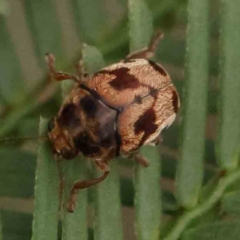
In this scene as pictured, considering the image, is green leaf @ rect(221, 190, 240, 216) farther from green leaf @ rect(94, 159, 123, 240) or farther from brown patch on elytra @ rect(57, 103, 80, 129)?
brown patch on elytra @ rect(57, 103, 80, 129)

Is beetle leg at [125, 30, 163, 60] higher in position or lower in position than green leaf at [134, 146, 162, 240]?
higher

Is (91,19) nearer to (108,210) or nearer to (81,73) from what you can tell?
(81,73)

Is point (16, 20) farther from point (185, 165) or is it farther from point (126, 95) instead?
point (185, 165)

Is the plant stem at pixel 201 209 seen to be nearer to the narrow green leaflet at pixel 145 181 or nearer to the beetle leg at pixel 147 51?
the narrow green leaflet at pixel 145 181

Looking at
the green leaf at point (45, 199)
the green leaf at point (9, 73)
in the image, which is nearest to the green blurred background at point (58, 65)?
the green leaf at point (9, 73)

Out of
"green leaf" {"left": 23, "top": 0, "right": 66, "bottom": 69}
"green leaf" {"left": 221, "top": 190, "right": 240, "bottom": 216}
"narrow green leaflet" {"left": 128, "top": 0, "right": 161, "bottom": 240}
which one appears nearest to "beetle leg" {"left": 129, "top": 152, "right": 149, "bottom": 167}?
"narrow green leaflet" {"left": 128, "top": 0, "right": 161, "bottom": 240}

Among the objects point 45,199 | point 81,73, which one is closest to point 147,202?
point 45,199
